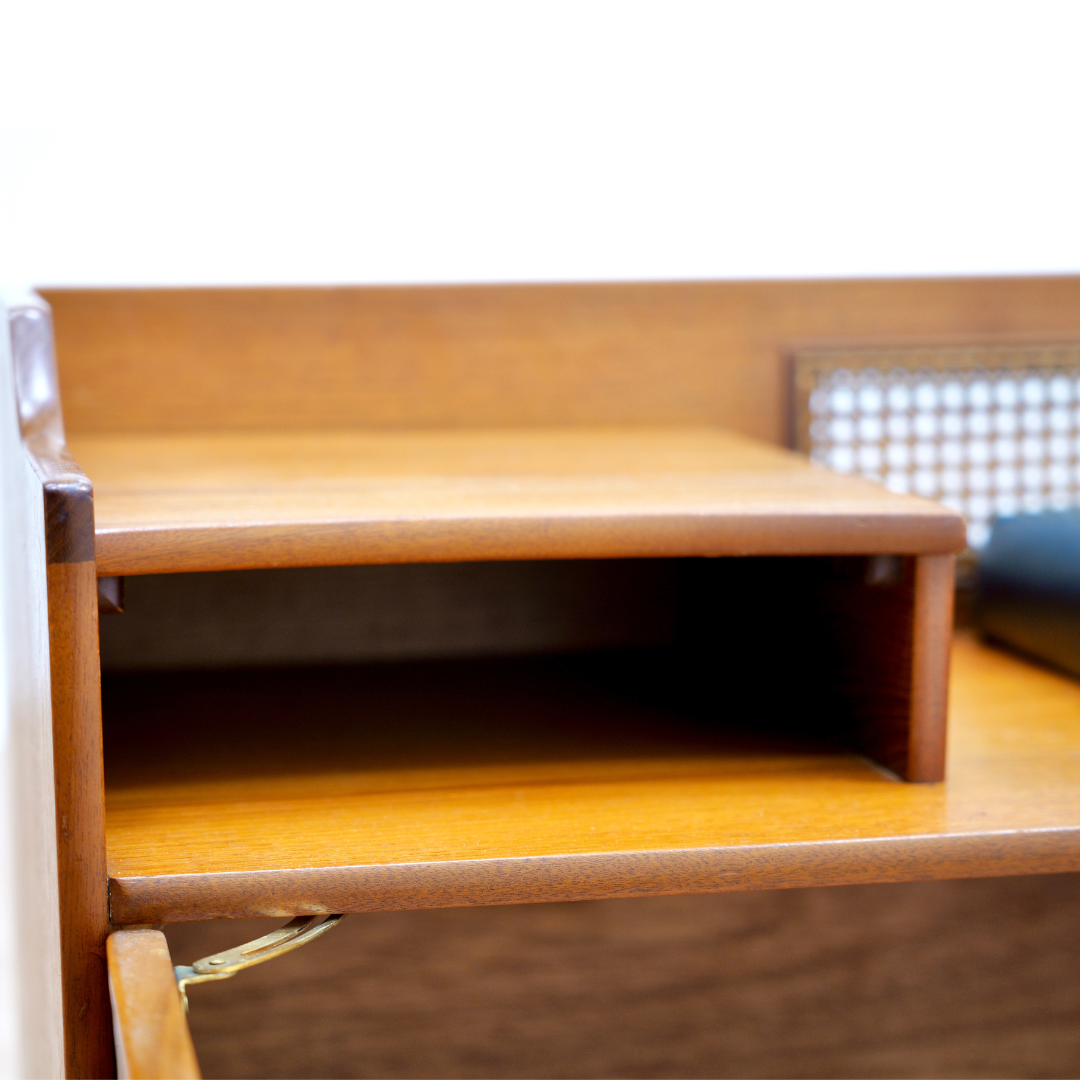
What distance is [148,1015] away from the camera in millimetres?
404

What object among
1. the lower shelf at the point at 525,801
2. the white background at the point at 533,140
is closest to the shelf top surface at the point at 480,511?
the lower shelf at the point at 525,801

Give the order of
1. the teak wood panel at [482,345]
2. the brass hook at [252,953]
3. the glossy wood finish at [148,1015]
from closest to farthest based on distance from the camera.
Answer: the glossy wood finish at [148,1015] < the brass hook at [252,953] < the teak wood panel at [482,345]

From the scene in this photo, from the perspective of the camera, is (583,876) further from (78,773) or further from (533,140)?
(533,140)

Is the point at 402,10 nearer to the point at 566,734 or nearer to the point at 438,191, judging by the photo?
the point at 438,191

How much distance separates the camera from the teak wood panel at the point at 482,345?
920 mm

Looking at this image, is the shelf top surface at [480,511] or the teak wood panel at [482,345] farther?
the teak wood panel at [482,345]

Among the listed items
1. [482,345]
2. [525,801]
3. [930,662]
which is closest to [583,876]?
[525,801]

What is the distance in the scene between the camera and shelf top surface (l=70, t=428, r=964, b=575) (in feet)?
1.70

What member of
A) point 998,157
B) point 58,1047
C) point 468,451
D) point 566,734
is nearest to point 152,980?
point 58,1047

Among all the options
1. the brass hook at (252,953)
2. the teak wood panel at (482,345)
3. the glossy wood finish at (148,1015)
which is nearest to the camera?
the glossy wood finish at (148,1015)

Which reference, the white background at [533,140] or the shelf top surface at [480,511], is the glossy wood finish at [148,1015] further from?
the white background at [533,140]

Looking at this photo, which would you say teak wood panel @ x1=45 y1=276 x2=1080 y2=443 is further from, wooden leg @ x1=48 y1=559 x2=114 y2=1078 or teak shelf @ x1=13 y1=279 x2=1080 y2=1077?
wooden leg @ x1=48 y1=559 x2=114 y2=1078

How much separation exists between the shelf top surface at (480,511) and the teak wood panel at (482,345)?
0.18 metres

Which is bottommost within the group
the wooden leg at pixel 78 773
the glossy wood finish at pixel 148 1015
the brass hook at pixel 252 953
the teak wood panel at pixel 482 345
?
the brass hook at pixel 252 953
